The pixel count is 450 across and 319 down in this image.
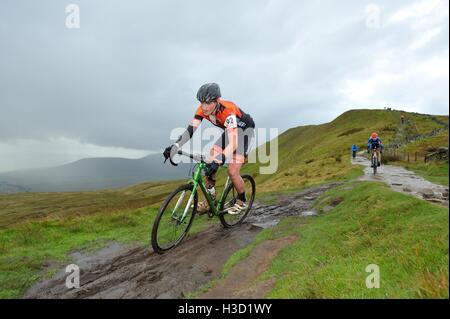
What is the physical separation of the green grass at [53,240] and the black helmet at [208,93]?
4.52 meters

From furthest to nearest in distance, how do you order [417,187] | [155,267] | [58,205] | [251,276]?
[58,205] < [417,187] < [155,267] < [251,276]

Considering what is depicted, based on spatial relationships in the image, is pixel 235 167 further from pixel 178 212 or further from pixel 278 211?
pixel 278 211

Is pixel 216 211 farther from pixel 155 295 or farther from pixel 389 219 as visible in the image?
pixel 389 219

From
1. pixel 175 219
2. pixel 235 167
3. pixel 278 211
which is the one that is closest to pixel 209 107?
pixel 235 167

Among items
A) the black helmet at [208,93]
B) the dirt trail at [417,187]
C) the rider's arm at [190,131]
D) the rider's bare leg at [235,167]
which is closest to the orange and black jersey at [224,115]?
the rider's arm at [190,131]

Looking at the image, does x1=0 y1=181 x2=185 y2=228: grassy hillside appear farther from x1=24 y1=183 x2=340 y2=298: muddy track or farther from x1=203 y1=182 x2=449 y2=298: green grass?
x1=203 y1=182 x2=449 y2=298: green grass

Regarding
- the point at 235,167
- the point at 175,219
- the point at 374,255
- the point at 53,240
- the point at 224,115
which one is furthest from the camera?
the point at 53,240

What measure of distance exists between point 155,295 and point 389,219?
5.18 metres

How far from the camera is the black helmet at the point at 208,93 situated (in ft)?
26.6

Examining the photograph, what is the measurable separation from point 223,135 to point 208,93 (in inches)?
61.5

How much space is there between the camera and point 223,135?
9.16 metres

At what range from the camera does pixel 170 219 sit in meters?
8.08

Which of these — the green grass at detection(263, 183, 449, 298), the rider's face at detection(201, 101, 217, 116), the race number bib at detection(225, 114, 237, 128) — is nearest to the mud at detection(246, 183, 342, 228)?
the green grass at detection(263, 183, 449, 298)
